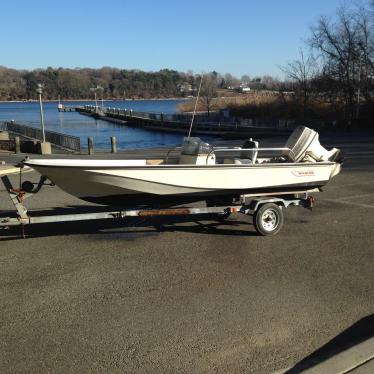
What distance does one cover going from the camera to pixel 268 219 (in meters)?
8.15

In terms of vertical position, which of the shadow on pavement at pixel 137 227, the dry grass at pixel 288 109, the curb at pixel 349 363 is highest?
the curb at pixel 349 363

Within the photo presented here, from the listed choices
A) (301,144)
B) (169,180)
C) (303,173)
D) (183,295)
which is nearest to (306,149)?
(301,144)

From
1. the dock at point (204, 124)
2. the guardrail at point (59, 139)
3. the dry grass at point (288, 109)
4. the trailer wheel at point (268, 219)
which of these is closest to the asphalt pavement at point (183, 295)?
the trailer wheel at point (268, 219)

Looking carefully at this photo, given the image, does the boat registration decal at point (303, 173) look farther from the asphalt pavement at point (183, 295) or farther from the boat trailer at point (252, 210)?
the asphalt pavement at point (183, 295)

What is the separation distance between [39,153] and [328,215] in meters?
21.1

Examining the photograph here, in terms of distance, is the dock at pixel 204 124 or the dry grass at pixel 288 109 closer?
the dry grass at pixel 288 109

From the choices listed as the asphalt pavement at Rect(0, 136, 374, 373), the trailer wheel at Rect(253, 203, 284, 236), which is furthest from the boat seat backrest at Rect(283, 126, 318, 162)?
the asphalt pavement at Rect(0, 136, 374, 373)

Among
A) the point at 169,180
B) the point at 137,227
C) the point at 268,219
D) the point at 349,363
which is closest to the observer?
the point at 349,363

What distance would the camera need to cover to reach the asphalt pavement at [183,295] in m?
4.23

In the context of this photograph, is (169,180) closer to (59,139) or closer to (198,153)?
(198,153)

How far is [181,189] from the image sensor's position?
24.8 feet

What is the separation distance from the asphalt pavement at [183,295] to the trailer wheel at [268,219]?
0.19 meters

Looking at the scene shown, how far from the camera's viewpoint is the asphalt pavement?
13.9ft

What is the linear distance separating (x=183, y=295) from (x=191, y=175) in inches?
92.2
